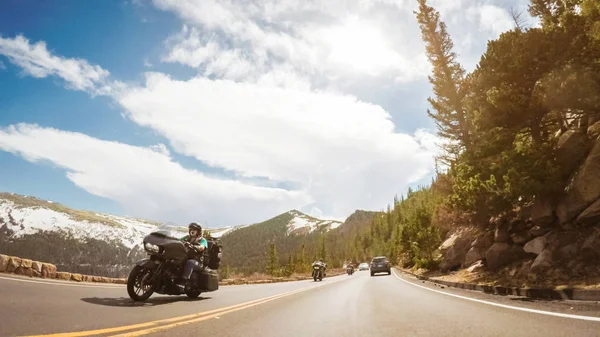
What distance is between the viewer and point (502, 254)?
48.2 ft

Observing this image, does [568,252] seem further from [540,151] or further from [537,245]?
[540,151]

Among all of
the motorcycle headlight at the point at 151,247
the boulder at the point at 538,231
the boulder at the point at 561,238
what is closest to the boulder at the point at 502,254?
the boulder at the point at 538,231

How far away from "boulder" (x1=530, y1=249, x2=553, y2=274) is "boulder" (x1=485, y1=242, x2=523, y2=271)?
3209 mm

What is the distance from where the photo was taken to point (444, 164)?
2892cm

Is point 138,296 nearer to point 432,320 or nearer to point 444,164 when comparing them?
point 432,320

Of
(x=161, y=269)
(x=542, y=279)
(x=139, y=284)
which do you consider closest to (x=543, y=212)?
(x=542, y=279)

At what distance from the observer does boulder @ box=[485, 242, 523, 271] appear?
1427 centimetres

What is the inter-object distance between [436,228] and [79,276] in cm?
2665

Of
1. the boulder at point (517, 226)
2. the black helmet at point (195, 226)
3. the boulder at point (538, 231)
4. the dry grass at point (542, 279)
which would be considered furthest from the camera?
the boulder at point (517, 226)

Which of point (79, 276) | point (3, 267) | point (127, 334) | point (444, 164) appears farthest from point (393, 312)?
point (444, 164)

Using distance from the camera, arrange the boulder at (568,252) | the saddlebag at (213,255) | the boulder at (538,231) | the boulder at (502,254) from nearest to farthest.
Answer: the saddlebag at (213,255)
the boulder at (568,252)
the boulder at (538,231)
the boulder at (502,254)

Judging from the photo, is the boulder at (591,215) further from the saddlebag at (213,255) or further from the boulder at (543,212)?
the saddlebag at (213,255)

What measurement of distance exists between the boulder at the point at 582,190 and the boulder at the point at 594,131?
4.74 feet

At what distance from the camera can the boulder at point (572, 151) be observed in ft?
40.3
